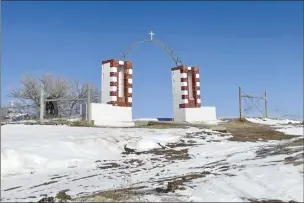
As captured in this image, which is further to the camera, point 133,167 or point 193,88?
point 193,88

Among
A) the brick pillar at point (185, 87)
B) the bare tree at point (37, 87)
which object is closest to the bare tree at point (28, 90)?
the bare tree at point (37, 87)

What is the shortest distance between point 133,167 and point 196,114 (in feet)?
54.9

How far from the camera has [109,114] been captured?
873 inches

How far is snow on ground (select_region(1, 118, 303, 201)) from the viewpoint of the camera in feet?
22.5

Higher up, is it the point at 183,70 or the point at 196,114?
the point at 183,70

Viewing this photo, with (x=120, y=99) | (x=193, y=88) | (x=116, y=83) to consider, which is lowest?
(x=120, y=99)

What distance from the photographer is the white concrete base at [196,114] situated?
2661 centimetres

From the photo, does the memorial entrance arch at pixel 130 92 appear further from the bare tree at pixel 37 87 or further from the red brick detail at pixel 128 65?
the bare tree at pixel 37 87

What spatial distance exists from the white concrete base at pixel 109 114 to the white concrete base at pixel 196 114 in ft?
14.8

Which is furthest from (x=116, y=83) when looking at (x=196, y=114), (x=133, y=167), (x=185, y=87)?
(x=133, y=167)

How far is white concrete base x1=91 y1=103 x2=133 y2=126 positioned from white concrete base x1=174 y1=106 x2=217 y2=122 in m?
4.50

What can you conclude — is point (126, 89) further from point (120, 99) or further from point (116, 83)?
point (116, 83)

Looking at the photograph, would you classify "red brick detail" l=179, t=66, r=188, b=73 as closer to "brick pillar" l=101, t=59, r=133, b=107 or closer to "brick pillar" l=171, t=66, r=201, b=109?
"brick pillar" l=171, t=66, r=201, b=109

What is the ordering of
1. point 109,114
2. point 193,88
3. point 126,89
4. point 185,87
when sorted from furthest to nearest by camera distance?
point 193,88, point 185,87, point 126,89, point 109,114
